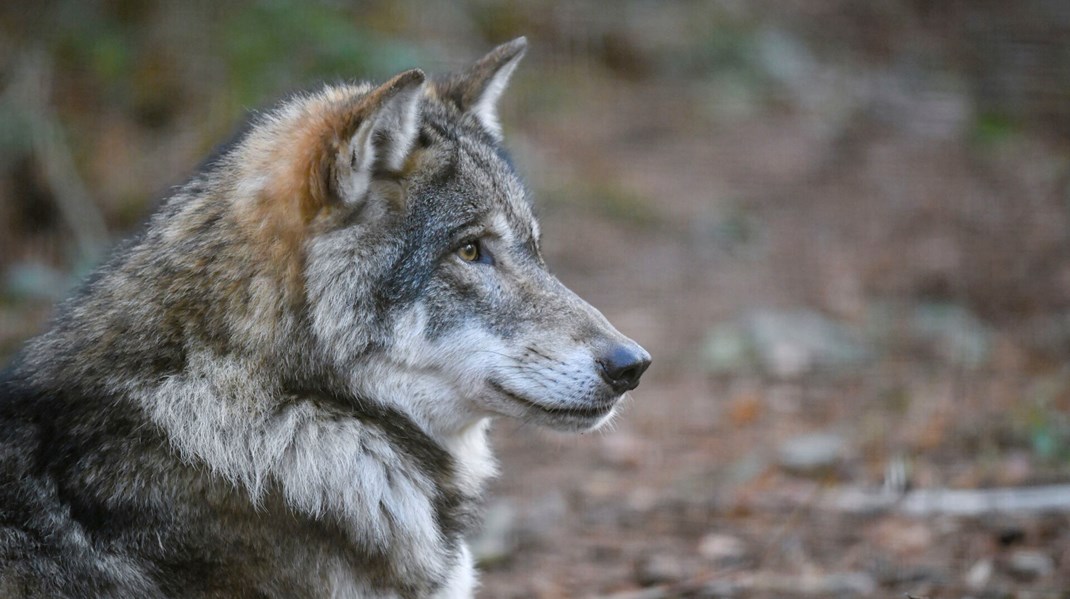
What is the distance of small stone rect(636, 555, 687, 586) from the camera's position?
15.1 ft

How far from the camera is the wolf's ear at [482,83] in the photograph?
401cm

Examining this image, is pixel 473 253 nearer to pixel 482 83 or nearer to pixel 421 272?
pixel 421 272

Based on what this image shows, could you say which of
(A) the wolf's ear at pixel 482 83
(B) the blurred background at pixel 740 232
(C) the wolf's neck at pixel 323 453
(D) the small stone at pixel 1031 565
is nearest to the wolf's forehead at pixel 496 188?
(A) the wolf's ear at pixel 482 83

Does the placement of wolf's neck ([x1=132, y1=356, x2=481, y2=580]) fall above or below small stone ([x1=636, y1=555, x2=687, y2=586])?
above

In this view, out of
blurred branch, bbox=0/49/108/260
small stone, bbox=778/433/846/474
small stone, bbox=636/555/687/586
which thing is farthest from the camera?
blurred branch, bbox=0/49/108/260

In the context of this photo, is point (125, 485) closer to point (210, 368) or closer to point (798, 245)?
point (210, 368)

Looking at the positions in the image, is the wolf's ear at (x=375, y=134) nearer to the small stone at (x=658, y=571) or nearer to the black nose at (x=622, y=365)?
the black nose at (x=622, y=365)

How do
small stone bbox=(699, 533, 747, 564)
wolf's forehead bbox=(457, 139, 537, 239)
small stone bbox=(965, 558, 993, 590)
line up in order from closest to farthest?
wolf's forehead bbox=(457, 139, 537, 239), small stone bbox=(965, 558, 993, 590), small stone bbox=(699, 533, 747, 564)

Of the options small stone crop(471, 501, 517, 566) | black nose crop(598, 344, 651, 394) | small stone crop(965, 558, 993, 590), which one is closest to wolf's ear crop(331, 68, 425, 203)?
black nose crop(598, 344, 651, 394)

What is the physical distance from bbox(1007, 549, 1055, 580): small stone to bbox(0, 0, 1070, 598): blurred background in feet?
0.06

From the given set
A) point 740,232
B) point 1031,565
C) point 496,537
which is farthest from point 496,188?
point 740,232

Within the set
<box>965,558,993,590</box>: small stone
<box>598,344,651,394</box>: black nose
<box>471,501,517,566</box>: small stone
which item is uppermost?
<box>598,344,651,394</box>: black nose

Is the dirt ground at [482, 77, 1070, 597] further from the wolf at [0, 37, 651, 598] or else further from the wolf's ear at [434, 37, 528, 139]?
the wolf's ear at [434, 37, 528, 139]

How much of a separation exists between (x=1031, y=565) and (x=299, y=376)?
319 centimetres
